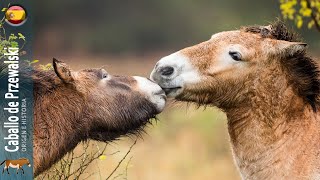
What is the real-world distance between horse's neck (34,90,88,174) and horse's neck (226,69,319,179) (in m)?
1.55

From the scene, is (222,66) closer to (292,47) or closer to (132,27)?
(292,47)

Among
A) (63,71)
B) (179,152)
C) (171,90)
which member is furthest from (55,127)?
Answer: (179,152)

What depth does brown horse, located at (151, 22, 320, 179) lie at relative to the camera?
7973 millimetres

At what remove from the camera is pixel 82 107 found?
8.30 meters

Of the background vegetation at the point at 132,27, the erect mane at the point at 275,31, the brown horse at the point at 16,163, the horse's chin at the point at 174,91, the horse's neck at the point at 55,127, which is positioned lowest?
the background vegetation at the point at 132,27

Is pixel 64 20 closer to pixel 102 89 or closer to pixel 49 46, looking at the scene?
pixel 49 46

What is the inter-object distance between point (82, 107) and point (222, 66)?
4.60ft

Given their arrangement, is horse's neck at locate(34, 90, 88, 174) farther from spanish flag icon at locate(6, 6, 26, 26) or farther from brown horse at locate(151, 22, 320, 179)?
spanish flag icon at locate(6, 6, 26, 26)

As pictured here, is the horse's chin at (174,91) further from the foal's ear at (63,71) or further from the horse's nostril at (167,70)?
the foal's ear at (63,71)

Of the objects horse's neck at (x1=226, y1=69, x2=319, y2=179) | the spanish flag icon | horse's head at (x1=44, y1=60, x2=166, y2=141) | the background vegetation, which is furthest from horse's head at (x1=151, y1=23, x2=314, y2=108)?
the background vegetation

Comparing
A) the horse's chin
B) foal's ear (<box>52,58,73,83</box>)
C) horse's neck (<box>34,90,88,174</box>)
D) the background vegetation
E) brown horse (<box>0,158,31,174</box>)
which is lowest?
the background vegetation

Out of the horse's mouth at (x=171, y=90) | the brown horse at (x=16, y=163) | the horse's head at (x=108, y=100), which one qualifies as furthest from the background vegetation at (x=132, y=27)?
the horse's mouth at (x=171, y=90)

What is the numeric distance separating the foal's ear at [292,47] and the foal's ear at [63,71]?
2.00 metres

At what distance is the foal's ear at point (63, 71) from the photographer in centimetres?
806
